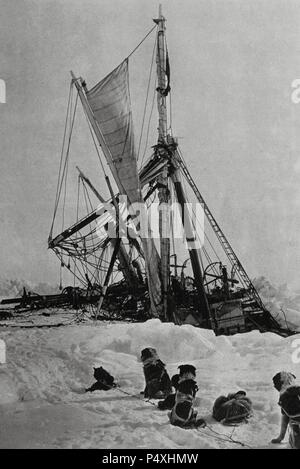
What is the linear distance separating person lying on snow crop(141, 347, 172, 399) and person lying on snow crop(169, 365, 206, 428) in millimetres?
523

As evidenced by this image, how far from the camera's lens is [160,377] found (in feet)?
18.9

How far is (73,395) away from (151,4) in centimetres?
810

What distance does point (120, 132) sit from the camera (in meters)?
12.3

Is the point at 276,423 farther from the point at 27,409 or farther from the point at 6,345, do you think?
the point at 6,345

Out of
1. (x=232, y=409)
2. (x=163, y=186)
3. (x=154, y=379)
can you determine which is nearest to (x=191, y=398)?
(x=232, y=409)

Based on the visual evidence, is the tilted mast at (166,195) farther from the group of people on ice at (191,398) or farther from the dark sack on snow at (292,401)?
the dark sack on snow at (292,401)

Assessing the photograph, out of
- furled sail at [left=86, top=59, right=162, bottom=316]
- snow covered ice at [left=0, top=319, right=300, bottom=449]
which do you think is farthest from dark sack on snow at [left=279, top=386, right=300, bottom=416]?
furled sail at [left=86, top=59, right=162, bottom=316]

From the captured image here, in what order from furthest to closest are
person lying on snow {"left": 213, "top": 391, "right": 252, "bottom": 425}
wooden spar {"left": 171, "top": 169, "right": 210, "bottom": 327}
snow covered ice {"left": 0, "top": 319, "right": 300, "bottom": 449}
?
wooden spar {"left": 171, "top": 169, "right": 210, "bottom": 327}, person lying on snow {"left": 213, "top": 391, "right": 252, "bottom": 425}, snow covered ice {"left": 0, "top": 319, "right": 300, "bottom": 449}

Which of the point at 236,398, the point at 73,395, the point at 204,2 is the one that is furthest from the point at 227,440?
the point at 204,2

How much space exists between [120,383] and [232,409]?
1.78 meters

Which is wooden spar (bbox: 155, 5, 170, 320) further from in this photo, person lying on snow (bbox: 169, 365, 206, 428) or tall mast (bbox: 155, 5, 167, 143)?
person lying on snow (bbox: 169, 365, 206, 428)

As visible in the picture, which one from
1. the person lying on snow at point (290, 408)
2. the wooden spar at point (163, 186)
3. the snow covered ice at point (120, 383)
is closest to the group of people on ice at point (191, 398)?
the person lying on snow at point (290, 408)

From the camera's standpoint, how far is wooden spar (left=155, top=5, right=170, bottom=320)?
1164 cm

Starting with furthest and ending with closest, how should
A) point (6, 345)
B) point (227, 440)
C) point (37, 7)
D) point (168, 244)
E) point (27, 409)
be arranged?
point (168, 244)
point (37, 7)
point (6, 345)
point (27, 409)
point (227, 440)
